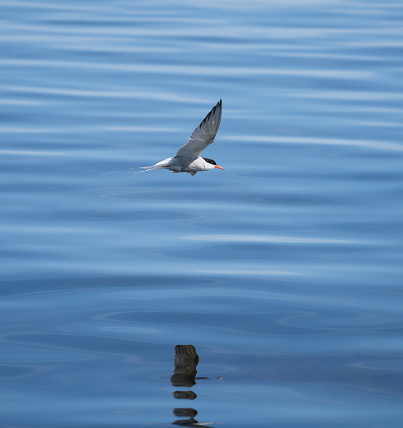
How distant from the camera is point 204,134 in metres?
11.5

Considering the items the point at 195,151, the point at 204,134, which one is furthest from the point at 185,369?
the point at 195,151

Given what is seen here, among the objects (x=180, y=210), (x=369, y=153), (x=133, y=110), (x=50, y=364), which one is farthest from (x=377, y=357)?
(x=133, y=110)

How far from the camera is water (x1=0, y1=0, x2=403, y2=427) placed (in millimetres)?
9719

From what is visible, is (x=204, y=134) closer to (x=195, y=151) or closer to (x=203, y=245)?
(x=195, y=151)

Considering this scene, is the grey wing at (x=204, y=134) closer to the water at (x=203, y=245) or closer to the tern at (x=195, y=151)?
the tern at (x=195, y=151)

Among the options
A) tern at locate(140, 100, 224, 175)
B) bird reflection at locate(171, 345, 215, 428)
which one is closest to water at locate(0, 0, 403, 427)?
bird reflection at locate(171, 345, 215, 428)

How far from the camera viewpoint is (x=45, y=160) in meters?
17.2

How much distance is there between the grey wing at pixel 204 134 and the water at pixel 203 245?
1.61 m

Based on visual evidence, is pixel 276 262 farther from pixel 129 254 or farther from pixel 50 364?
pixel 50 364

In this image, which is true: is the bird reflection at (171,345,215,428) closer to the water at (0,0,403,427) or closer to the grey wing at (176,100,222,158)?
the water at (0,0,403,427)

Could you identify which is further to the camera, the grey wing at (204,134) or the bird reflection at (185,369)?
the grey wing at (204,134)

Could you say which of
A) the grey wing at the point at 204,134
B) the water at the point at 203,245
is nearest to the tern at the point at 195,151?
the grey wing at the point at 204,134

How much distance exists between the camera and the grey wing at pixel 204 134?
36.4 ft

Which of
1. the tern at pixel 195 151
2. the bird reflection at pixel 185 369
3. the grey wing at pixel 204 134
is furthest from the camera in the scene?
the tern at pixel 195 151
